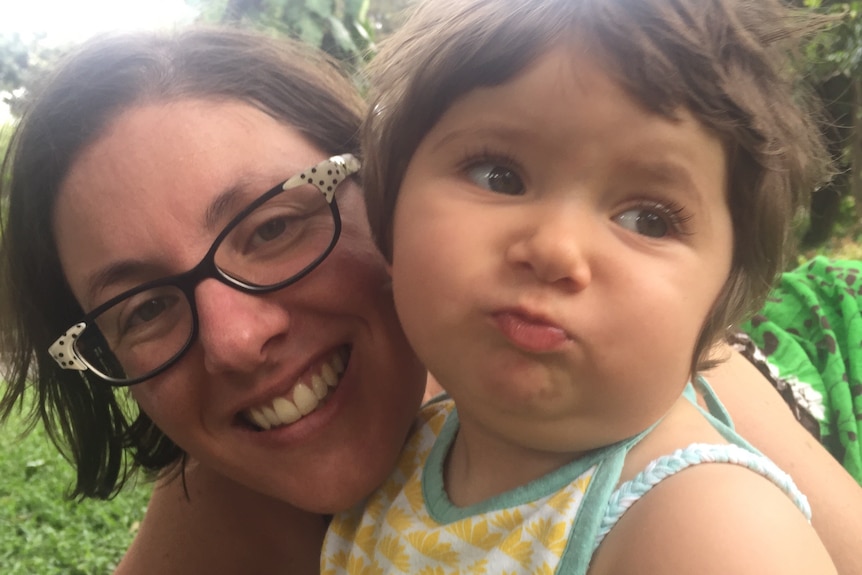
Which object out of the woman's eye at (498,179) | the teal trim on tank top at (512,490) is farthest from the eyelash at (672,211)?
the teal trim on tank top at (512,490)

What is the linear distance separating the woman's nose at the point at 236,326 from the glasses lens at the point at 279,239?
1.5 inches

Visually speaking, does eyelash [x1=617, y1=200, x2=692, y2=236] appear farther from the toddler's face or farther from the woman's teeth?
the woman's teeth

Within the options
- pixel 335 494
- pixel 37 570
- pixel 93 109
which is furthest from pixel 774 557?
pixel 37 570

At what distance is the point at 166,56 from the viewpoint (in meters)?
1.37

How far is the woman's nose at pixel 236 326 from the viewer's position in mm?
1152

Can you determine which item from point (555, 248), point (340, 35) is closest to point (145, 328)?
point (555, 248)

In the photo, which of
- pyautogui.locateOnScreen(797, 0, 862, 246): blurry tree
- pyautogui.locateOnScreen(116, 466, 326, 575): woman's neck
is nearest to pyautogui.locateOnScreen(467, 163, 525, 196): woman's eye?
pyautogui.locateOnScreen(116, 466, 326, 575): woman's neck

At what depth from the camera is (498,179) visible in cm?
87

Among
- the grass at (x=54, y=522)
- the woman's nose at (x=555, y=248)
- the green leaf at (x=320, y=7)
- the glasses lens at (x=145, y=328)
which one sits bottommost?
the grass at (x=54, y=522)

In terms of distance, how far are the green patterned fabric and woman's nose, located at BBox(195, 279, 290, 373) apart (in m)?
1.21

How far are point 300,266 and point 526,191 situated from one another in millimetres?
528

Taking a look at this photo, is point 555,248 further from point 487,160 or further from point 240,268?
point 240,268

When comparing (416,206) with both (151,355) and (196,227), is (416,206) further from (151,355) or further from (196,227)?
(151,355)

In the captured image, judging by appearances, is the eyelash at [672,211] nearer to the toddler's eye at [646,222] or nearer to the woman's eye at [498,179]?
the toddler's eye at [646,222]
